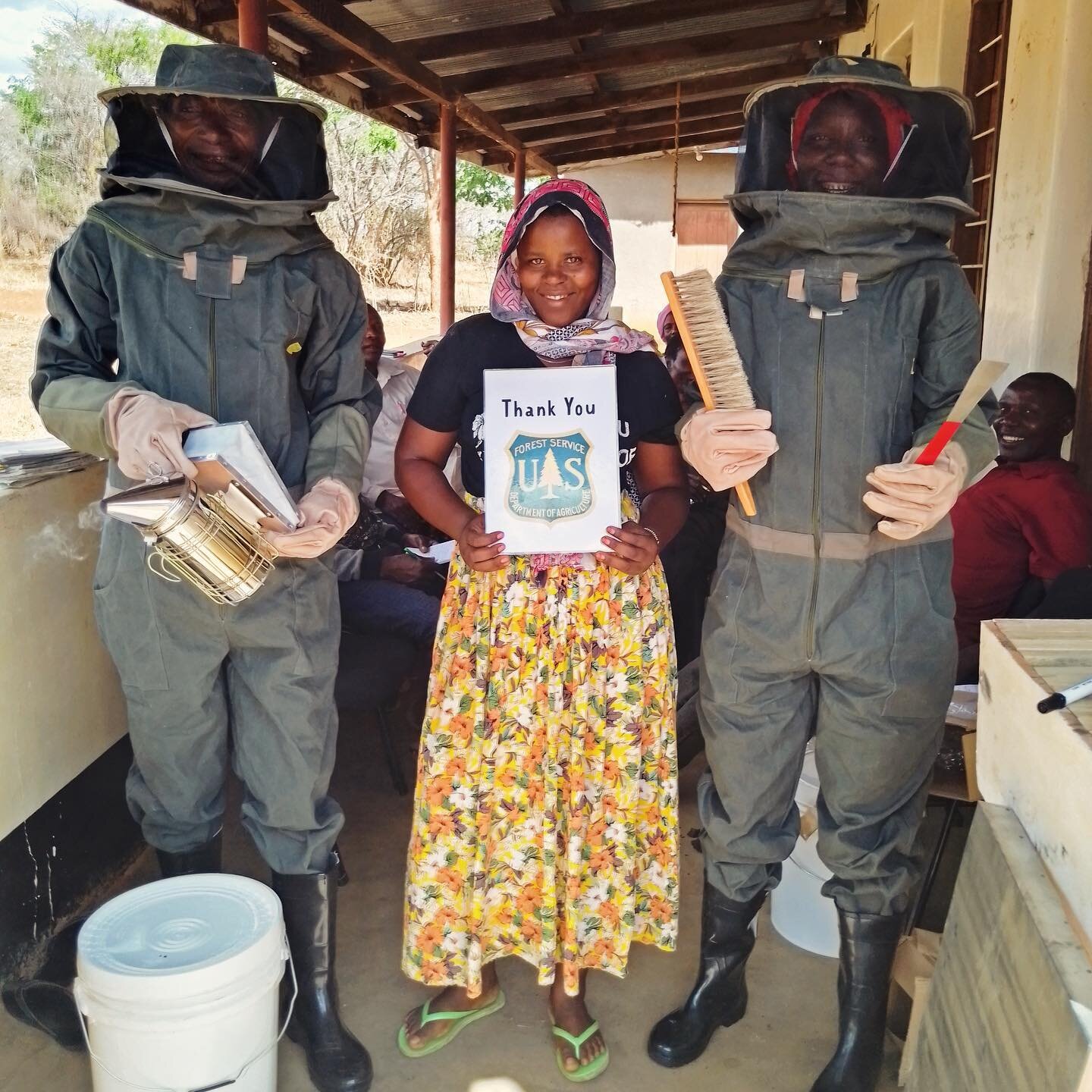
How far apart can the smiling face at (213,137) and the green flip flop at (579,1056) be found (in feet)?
6.92

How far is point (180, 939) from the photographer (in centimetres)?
196

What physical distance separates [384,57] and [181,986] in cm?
584

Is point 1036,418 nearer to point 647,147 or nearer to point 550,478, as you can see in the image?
point 550,478

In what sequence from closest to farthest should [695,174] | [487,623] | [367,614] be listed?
[487,623], [367,614], [695,174]

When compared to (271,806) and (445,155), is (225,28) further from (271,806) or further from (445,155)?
(271,806)

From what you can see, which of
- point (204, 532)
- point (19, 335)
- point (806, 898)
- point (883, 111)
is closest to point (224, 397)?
point (204, 532)

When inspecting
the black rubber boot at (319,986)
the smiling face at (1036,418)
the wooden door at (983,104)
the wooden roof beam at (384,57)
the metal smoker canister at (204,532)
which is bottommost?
the black rubber boot at (319,986)

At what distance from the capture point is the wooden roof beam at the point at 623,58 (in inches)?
300

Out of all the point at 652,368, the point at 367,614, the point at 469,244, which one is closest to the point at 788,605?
the point at 652,368

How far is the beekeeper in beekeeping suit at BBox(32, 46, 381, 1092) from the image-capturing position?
82.4 inches

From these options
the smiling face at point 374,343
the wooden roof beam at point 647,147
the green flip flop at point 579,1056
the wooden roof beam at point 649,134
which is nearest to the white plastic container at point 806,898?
the green flip flop at point 579,1056

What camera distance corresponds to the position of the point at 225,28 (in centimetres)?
527

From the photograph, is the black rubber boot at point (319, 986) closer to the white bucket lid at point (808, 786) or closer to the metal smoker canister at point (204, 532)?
the metal smoker canister at point (204, 532)

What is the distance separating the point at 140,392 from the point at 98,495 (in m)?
0.88
